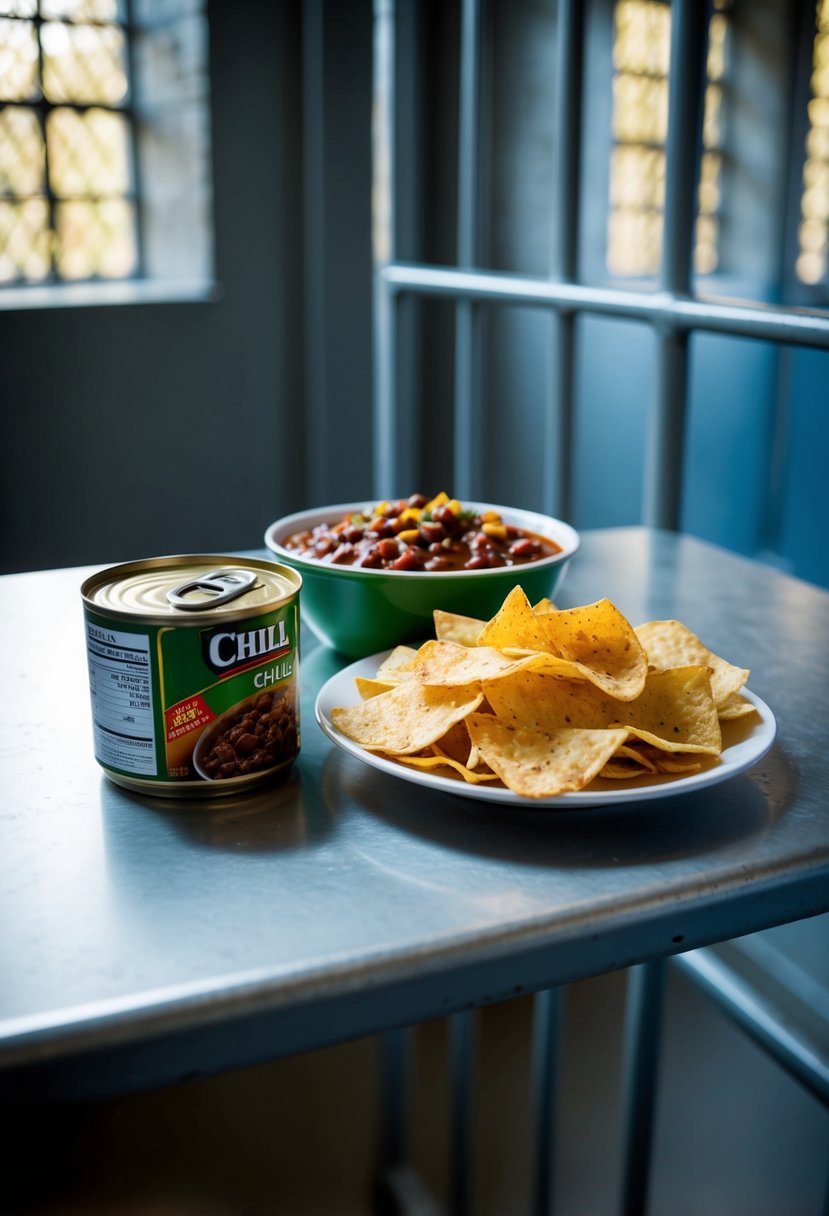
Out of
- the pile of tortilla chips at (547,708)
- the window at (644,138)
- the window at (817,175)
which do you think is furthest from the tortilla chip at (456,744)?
the window at (817,175)

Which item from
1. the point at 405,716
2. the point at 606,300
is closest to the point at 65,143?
the point at 606,300

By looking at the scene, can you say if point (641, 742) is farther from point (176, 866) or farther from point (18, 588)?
point (18, 588)

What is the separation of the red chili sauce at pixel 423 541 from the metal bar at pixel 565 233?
0.56 metres

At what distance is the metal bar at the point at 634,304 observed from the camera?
1144mm

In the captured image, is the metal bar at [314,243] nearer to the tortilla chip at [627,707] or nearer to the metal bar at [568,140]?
the metal bar at [568,140]

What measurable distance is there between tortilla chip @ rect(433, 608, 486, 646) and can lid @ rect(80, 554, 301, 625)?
0.13m

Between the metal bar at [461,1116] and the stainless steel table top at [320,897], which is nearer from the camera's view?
the stainless steel table top at [320,897]

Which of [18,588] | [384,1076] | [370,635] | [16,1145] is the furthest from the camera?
[16,1145]

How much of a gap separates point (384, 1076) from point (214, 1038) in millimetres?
1136

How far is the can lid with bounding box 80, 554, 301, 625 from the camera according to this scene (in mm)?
642

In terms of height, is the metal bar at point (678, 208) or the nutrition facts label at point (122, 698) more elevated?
the metal bar at point (678, 208)

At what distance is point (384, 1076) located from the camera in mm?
1541

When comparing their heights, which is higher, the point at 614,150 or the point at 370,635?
the point at 614,150

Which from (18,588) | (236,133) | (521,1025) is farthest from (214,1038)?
(236,133)
